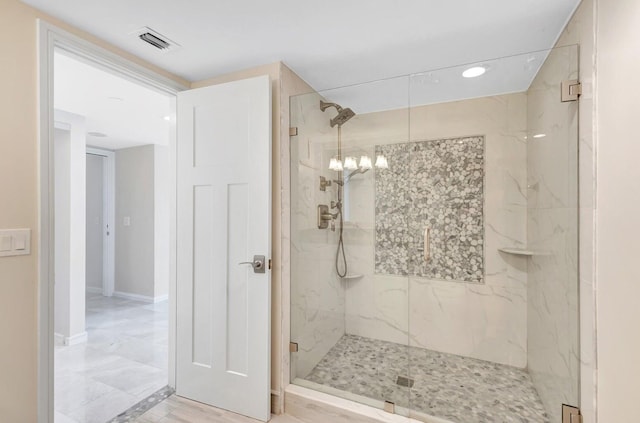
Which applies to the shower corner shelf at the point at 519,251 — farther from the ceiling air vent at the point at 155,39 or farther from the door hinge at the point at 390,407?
the ceiling air vent at the point at 155,39

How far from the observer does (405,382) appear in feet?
6.73

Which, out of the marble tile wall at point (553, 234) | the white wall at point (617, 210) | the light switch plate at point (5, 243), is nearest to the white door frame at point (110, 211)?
the light switch plate at point (5, 243)

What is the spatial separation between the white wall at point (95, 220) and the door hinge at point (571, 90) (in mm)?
5593

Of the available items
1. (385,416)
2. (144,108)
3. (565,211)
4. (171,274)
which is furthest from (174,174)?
(565,211)

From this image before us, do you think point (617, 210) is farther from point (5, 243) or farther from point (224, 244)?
point (5, 243)

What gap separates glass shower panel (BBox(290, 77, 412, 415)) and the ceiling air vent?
0.78 metres

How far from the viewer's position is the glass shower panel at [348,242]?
7.11ft

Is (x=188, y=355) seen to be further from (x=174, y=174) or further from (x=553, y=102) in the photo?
(x=553, y=102)

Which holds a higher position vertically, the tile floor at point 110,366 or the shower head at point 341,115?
the shower head at point 341,115

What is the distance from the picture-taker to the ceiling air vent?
1.64 metres

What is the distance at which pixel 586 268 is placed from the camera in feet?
4.58

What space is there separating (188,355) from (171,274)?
576 mm

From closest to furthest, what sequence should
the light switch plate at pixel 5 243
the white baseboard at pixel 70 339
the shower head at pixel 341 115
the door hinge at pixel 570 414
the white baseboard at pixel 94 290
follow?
the light switch plate at pixel 5 243, the door hinge at pixel 570 414, the shower head at pixel 341 115, the white baseboard at pixel 70 339, the white baseboard at pixel 94 290

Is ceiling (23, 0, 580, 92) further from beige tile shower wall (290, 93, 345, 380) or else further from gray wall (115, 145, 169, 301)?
gray wall (115, 145, 169, 301)
